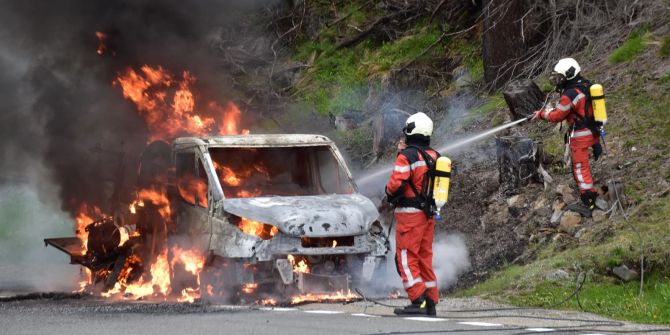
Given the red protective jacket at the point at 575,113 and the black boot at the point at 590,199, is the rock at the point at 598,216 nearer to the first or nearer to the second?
the black boot at the point at 590,199

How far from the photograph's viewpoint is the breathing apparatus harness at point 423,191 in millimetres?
8203

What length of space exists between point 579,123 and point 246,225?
4146 millimetres

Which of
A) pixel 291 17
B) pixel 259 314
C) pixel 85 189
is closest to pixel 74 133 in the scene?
pixel 85 189

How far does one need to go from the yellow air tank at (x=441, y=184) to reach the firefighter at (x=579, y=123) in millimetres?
3134

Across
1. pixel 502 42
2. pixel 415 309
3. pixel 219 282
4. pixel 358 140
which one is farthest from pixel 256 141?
pixel 502 42

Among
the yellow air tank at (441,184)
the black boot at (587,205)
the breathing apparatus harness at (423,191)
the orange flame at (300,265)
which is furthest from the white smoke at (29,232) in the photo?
the yellow air tank at (441,184)

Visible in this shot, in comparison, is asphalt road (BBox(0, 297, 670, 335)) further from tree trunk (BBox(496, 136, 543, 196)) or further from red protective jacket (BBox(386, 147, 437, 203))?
tree trunk (BBox(496, 136, 543, 196))

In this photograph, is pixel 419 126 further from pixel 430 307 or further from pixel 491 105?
pixel 491 105

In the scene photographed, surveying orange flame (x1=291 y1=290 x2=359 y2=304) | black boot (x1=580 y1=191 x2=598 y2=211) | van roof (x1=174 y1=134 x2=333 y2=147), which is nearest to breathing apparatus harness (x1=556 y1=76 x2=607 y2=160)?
black boot (x1=580 y1=191 x2=598 y2=211)

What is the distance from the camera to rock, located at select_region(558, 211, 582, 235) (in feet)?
35.4

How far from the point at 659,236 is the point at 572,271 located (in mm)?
986

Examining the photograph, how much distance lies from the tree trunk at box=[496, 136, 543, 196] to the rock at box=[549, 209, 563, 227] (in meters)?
0.98

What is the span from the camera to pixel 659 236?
31.5 feet

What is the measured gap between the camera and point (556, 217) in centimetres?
1106
